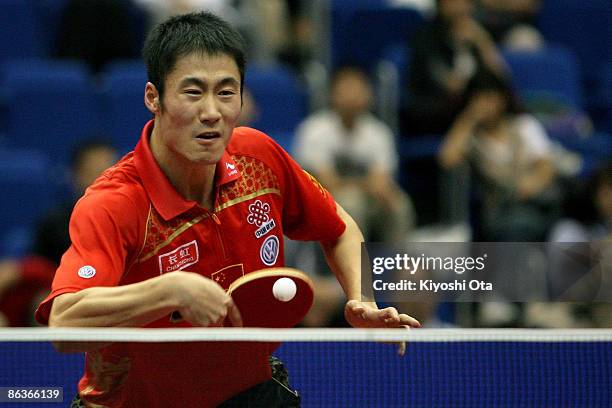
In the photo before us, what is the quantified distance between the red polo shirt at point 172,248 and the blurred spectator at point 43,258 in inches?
120

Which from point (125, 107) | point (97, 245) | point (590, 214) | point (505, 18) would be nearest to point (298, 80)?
point (125, 107)

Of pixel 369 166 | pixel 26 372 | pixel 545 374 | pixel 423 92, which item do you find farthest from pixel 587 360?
pixel 423 92

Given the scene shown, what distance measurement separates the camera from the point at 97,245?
3.04 metres

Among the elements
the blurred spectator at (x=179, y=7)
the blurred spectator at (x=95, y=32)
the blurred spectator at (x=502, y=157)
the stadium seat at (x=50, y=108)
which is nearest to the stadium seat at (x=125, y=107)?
the stadium seat at (x=50, y=108)

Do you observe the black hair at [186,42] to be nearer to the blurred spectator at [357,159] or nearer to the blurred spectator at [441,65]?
the blurred spectator at [357,159]

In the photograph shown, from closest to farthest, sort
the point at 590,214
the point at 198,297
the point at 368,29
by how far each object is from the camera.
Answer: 1. the point at 198,297
2. the point at 590,214
3. the point at 368,29

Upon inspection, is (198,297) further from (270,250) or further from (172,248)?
(270,250)

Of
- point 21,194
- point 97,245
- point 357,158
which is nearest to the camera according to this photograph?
point 97,245

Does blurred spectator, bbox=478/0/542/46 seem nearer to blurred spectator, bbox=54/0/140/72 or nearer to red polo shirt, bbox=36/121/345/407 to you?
blurred spectator, bbox=54/0/140/72

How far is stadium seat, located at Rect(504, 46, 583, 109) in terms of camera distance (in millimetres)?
8820

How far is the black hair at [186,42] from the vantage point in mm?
3264

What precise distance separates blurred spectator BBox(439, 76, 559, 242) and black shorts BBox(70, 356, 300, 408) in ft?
12.6

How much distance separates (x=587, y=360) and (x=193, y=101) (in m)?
1.54

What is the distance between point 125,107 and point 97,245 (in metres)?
5.08
